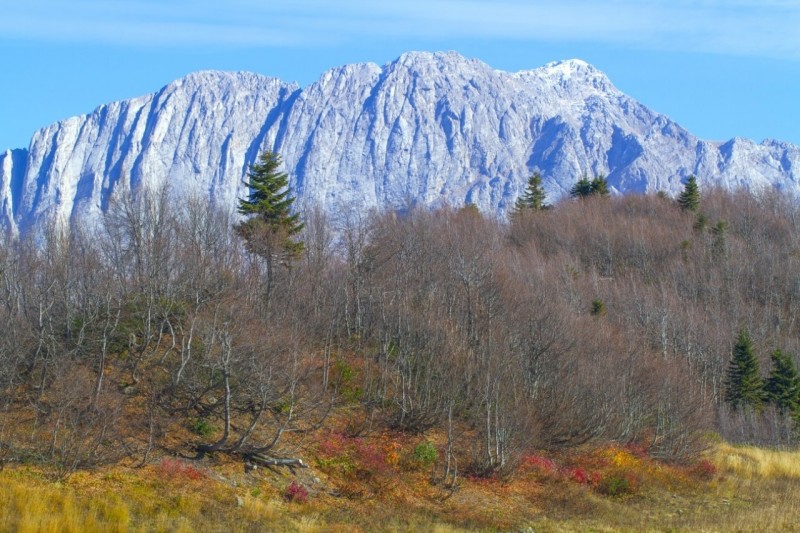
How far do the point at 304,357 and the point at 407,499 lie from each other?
23.9ft

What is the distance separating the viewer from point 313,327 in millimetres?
33688

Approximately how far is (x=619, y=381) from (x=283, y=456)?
14852 mm

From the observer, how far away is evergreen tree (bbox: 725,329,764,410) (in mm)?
46325

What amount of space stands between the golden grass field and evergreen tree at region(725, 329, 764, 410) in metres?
14.5

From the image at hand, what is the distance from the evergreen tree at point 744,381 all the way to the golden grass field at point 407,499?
14549 mm

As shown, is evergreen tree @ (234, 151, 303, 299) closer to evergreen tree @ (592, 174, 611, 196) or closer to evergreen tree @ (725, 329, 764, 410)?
evergreen tree @ (725, 329, 764, 410)

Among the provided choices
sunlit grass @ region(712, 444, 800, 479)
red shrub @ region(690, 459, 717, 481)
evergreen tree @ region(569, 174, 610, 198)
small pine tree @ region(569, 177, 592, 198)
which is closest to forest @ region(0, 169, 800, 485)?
red shrub @ region(690, 459, 717, 481)

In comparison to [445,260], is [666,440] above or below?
below

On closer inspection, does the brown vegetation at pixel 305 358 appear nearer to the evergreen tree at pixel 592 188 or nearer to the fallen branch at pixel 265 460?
the fallen branch at pixel 265 460

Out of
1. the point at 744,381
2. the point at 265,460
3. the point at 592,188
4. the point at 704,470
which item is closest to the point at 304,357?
the point at 265,460

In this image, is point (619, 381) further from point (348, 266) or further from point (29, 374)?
point (29, 374)

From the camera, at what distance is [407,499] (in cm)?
2452

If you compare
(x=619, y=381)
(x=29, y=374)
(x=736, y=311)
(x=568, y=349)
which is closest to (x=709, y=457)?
(x=619, y=381)

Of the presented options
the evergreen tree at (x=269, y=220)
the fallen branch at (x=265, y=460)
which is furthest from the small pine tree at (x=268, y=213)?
the fallen branch at (x=265, y=460)
